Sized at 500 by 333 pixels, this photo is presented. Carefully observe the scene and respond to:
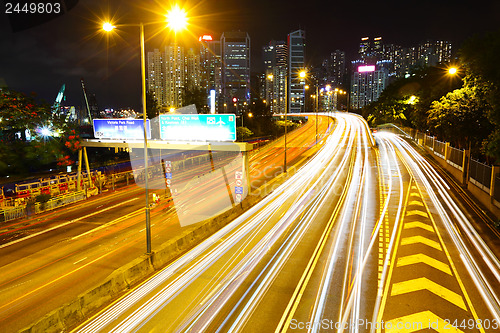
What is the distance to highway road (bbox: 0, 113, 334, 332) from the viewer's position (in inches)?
458

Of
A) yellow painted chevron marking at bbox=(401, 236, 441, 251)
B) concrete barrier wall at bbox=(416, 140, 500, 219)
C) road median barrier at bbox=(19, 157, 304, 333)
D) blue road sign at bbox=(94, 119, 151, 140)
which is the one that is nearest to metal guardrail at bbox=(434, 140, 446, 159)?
concrete barrier wall at bbox=(416, 140, 500, 219)

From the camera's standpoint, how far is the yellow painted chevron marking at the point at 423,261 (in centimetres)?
1258

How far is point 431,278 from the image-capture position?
1169 cm

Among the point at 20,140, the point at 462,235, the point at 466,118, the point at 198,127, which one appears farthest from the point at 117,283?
the point at 466,118

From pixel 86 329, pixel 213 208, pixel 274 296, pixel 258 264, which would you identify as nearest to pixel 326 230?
pixel 258 264

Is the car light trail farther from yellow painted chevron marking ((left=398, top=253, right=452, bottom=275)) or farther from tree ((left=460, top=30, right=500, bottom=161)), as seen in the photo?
tree ((left=460, top=30, right=500, bottom=161))

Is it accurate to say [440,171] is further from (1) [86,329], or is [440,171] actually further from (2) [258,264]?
(1) [86,329]

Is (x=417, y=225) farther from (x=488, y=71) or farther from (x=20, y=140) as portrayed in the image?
(x=20, y=140)

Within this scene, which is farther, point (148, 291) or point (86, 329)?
point (148, 291)

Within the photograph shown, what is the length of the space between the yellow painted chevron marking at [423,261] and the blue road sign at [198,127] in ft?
41.3

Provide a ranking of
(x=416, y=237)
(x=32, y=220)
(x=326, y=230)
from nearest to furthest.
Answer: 1. (x=416, y=237)
2. (x=326, y=230)
3. (x=32, y=220)

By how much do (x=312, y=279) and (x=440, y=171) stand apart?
89.9ft

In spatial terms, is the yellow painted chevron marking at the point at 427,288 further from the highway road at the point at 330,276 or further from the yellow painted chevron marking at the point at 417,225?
the yellow painted chevron marking at the point at 417,225

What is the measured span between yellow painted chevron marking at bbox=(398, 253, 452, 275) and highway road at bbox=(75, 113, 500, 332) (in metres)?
0.04
